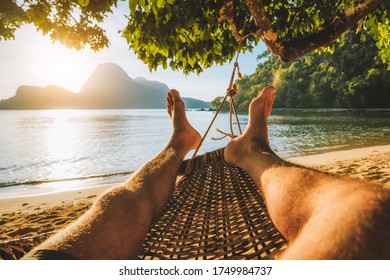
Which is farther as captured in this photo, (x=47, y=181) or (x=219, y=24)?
(x=47, y=181)

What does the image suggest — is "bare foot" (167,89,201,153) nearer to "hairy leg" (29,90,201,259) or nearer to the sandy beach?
"hairy leg" (29,90,201,259)

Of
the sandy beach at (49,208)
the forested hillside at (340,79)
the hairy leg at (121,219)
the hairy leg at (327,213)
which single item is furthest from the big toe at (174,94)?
the forested hillside at (340,79)

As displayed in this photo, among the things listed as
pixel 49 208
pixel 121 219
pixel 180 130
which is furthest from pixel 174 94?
pixel 49 208

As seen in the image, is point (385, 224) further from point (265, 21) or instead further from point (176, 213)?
point (265, 21)

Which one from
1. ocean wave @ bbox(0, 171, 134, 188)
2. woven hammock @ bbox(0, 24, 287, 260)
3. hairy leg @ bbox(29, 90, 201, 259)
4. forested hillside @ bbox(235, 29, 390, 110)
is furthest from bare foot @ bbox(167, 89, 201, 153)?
forested hillside @ bbox(235, 29, 390, 110)

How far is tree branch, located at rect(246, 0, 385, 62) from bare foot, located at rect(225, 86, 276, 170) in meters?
0.59

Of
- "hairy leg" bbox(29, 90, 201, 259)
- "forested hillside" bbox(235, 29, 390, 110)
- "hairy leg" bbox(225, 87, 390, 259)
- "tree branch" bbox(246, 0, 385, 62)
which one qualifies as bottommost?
"hairy leg" bbox(29, 90, 201, 259)

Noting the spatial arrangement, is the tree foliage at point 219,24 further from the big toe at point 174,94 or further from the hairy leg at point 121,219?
the hairy leg at point 121,219

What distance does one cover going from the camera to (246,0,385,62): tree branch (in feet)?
8.62

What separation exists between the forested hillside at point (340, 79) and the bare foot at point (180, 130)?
125 ft

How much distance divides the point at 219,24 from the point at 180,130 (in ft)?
5.41

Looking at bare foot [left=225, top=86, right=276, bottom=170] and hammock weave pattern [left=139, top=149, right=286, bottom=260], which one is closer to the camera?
hammock weave pattern [left=139, top=149, right=286, bottom=260]

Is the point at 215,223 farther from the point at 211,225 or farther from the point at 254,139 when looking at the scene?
the point at 254,139

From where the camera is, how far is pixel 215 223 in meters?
1.53
